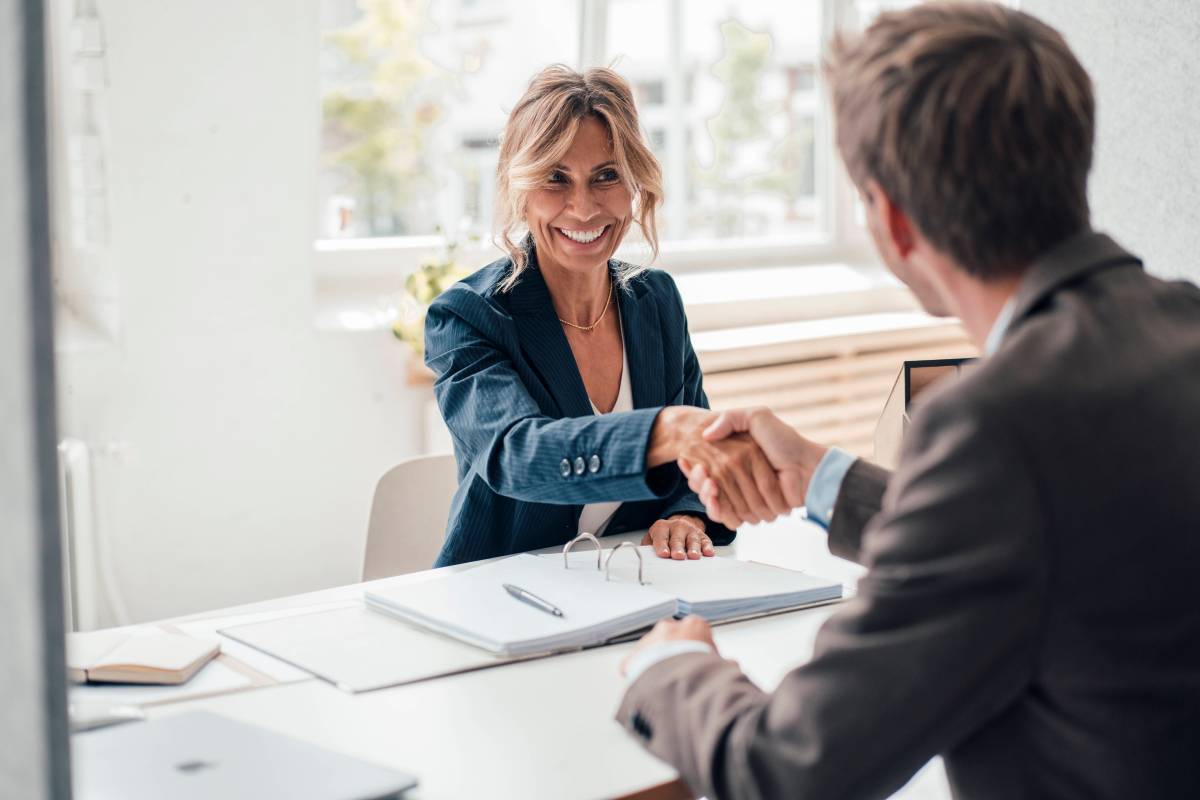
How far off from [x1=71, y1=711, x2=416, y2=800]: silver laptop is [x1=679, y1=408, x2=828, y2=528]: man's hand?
2.17 feet

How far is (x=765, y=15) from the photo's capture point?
5.02 m

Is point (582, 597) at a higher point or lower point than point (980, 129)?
lower

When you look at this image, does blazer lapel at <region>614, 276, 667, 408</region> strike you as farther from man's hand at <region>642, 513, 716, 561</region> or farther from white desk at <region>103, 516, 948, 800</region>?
white desk at <region>103, 516, 948, 800</region>

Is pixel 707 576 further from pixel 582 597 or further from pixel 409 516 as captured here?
pixel 409 516

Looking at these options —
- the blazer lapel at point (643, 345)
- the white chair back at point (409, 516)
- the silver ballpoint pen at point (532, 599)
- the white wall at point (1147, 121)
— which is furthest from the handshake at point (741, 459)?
the white wall at point (1147, 121)

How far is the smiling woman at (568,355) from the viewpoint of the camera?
180cm

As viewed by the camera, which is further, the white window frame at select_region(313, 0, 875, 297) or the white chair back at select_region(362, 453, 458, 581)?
the white window frame at select_region(313, 0, 875, 297)

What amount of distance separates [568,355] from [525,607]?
65 centimetres

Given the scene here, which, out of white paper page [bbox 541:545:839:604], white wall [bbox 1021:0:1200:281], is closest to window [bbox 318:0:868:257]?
white wall [bbox 1021:0:1200:281]

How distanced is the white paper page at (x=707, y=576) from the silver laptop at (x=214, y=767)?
0.58 m

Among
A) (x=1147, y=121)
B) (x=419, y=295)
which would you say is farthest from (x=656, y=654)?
(x=419, y=295)

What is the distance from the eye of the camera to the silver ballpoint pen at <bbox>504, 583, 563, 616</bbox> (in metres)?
1.56

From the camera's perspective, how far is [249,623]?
5.31 feet

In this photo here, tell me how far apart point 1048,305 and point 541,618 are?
2.48 feet
